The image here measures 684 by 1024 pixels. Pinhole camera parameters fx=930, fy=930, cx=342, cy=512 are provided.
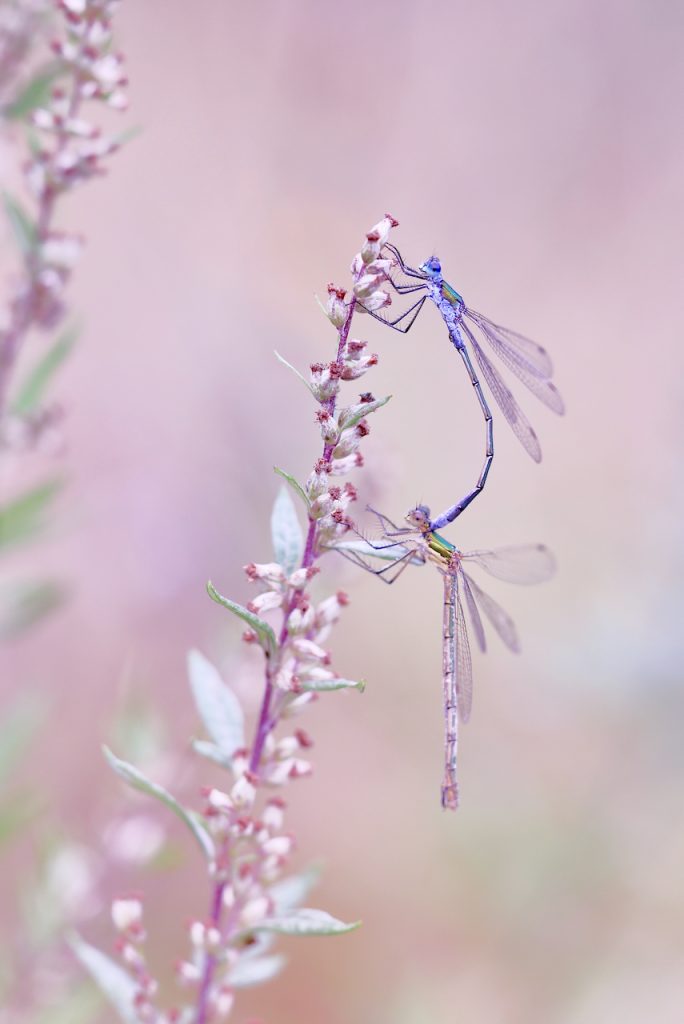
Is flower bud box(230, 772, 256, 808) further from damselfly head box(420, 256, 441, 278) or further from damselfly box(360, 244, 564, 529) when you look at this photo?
damselfly head box(420, 256, 441, 278)

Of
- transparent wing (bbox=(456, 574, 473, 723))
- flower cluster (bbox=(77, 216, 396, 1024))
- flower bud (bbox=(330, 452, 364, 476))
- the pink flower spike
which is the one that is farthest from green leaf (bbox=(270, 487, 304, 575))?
transparent wing (bbox=(456, 574, 473, 723))

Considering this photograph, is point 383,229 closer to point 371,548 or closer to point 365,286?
point 365,286

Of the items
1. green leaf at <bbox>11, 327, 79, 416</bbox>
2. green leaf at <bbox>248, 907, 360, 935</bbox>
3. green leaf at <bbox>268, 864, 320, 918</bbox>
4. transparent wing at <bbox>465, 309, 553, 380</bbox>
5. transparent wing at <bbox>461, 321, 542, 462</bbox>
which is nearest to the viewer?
green leaf at <bbox>248, 907, 360, 935</bbox>

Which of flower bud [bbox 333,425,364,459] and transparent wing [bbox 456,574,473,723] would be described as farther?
transparent wing [bbox 456,574,473,723]

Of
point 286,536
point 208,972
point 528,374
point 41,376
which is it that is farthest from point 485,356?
point 208,972

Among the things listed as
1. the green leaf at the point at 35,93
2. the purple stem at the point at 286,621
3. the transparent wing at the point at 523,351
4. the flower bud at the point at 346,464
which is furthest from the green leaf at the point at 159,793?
the transparent wing at the point at 523,351

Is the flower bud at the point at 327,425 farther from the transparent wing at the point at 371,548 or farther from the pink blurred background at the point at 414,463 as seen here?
the pink blurred background at the point at 414,463

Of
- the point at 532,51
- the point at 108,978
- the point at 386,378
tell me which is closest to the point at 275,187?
the point at 386,378
